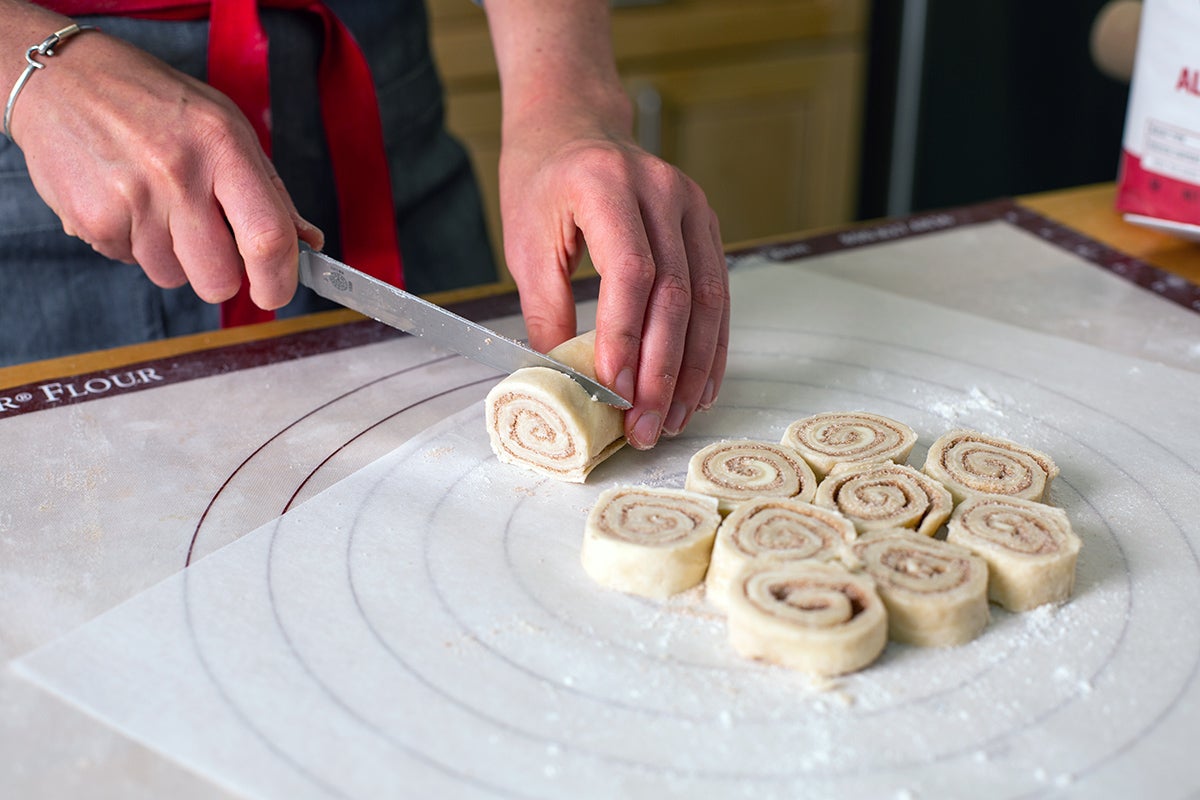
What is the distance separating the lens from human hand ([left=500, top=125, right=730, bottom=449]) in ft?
4.69

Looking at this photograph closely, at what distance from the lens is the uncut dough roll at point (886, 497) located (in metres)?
1.30

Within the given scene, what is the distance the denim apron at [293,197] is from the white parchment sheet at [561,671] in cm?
64

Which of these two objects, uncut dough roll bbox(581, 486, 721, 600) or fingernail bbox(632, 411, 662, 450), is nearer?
uncut dough roll bbox(581, 486, 721, 600)

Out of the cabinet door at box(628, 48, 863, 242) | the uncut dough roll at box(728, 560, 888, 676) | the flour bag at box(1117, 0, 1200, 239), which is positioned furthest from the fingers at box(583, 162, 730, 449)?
the cabinet door at box(628, 48, 863, 242)

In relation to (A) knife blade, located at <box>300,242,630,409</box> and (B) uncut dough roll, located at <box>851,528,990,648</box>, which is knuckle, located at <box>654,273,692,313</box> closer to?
(A) knife blade, located at <box>300,242,630,409</box>

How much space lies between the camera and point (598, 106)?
5.73ft

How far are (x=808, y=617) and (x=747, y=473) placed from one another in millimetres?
296

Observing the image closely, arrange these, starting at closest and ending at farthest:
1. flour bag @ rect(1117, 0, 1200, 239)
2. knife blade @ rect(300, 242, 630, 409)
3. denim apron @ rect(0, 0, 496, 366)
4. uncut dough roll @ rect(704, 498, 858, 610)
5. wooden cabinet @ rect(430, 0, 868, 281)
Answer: uncut dough roll @ rect(704, 498, 858, 610), knife blade @ rect(300, 242, 630, 409), denim apron @ rect(0, 0, 496, 366), flour bag @ rect(1117, 0, 1200, 239), wooden cabinet @ rect(430, 0, 868, 281)

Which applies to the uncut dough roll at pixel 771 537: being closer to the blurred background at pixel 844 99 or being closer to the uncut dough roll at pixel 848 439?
the uncut dough roll at pixel 848 439

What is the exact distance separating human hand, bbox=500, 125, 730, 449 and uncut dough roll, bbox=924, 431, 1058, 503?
0.31 meters

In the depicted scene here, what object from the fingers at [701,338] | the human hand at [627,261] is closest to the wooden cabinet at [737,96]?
the human hand at [627,261]

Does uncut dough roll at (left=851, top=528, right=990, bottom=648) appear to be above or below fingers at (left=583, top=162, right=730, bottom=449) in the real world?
below

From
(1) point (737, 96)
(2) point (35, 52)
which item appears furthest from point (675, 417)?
(1) point (737, 96)

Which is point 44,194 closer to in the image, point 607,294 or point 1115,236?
point 607,294
